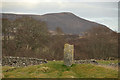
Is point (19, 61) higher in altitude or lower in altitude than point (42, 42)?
lower

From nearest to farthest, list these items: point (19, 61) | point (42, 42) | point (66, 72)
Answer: point (66, 72), point (19, 61), point (42, 42)

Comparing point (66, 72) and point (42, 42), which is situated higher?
point (42, 42)

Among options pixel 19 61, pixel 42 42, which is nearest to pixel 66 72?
pixel 19 61

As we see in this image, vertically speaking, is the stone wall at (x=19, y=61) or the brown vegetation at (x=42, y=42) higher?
the brown vegetation at (x=42, y=42)

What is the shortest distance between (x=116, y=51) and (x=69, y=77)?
34935 millimetres

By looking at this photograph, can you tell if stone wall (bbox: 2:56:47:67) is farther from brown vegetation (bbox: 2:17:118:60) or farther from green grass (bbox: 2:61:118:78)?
brown vegetation (bbox: 2:17:118:60)

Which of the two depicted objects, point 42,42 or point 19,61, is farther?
point 42,42

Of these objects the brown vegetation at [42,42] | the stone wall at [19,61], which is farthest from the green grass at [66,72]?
the brown vegetation at [42,42]

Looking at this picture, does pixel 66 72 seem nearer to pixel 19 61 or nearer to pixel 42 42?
pixel 19 61

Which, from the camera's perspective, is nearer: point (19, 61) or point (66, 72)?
point (66, 72)

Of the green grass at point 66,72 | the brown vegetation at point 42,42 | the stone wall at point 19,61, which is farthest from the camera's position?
the brown vegetation at point 42,42

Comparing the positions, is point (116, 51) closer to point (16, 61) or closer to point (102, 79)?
point (16, 61)

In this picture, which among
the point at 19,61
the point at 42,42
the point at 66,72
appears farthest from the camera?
the point at 42,42

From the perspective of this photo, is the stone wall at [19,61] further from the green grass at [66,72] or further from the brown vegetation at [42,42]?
the brown vegetation at [42,42]
